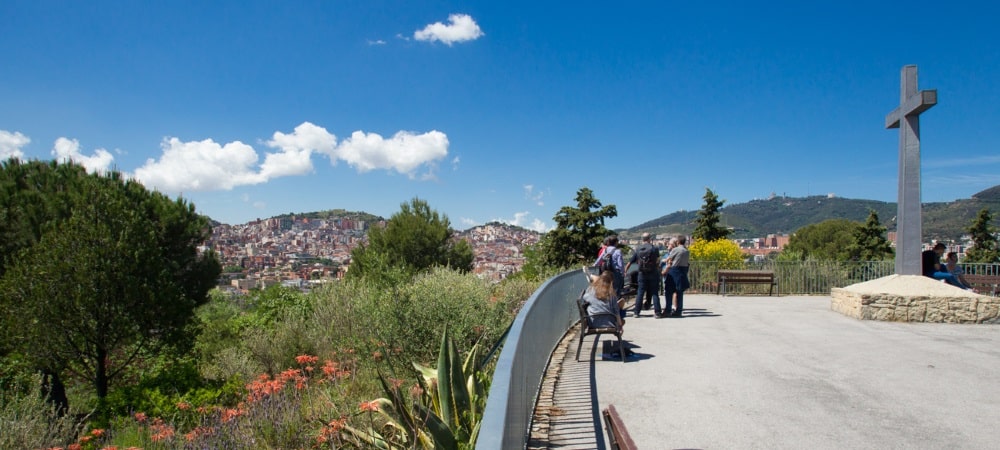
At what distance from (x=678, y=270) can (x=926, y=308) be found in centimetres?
472

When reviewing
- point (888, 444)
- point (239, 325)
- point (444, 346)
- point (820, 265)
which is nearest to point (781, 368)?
point (888, 444)

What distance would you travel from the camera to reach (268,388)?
5.09 meters

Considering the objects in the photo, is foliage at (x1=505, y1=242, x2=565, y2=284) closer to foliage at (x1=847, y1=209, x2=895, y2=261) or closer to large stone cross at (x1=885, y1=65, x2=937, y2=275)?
large stone cross at (x1=885, y1=65, x2=937, y2=275)

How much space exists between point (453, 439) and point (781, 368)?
4.96 metres

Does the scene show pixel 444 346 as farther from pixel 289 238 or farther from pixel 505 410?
pixel 289 238

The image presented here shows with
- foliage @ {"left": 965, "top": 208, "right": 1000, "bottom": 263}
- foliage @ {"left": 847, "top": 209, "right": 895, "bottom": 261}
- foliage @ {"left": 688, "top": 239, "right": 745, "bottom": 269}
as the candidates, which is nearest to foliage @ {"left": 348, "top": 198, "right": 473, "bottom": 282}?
foliage @ {"left": 688, "top": 239, "right": 745, "bottom": 269}

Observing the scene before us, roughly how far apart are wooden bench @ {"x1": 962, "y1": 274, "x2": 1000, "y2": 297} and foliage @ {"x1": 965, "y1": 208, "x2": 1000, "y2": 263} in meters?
30.6

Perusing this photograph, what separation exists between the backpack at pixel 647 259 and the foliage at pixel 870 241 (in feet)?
126

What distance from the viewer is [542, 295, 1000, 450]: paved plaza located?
4.57 m

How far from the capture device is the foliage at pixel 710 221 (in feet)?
132

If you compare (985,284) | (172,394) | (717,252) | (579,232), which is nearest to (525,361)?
(172,394)

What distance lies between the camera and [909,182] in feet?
38.3

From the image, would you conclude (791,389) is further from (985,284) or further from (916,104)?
(985,284)

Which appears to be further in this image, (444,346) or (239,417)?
(239,417)
